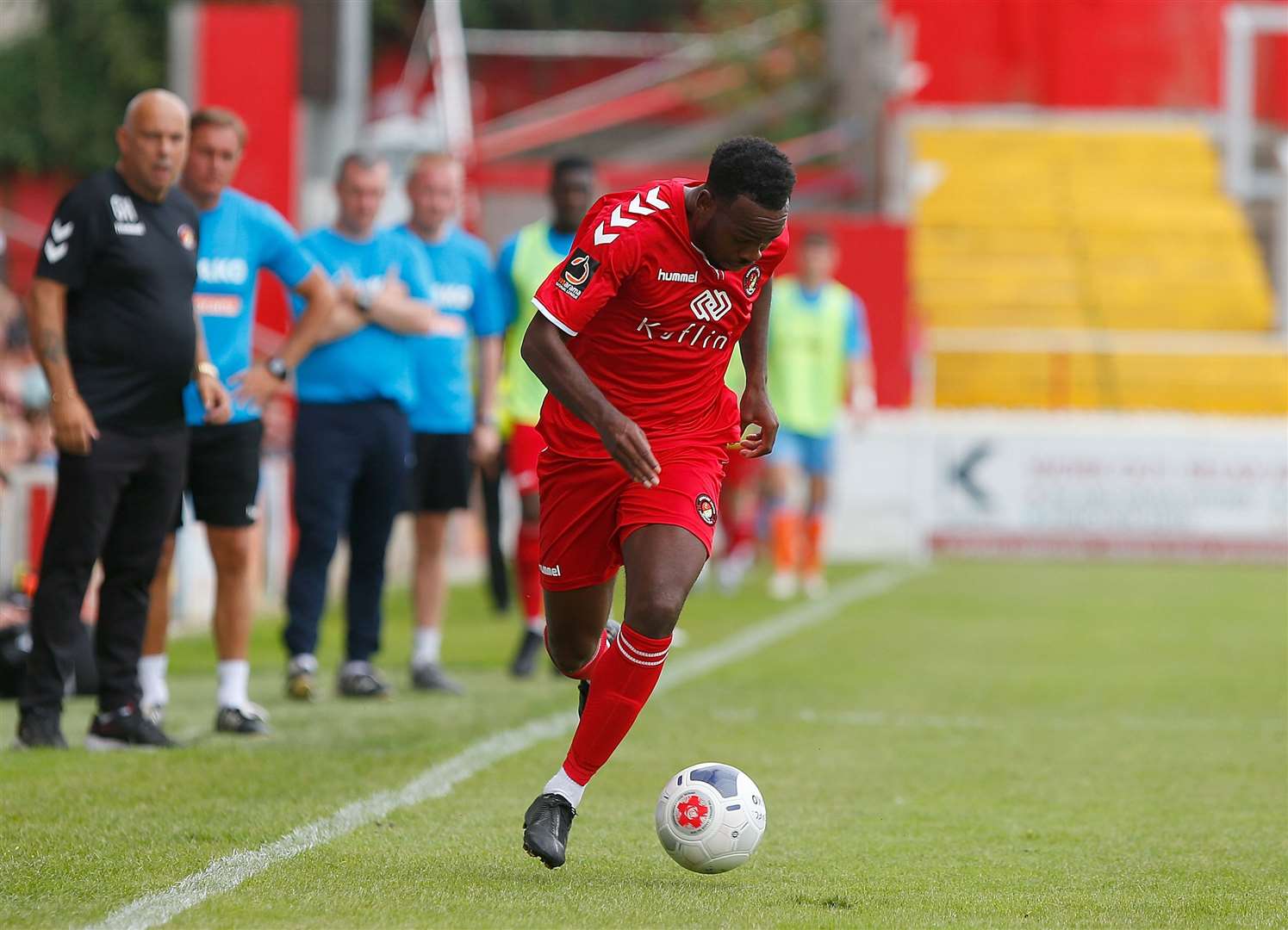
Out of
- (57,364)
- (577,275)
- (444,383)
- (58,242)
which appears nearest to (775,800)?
(577,275)

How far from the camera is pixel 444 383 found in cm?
993

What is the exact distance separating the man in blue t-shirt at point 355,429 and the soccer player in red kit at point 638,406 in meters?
3.31

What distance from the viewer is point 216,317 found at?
314 inches

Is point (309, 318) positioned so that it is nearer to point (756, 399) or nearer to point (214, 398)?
point (214, 398)

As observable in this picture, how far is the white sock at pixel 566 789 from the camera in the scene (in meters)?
5.36

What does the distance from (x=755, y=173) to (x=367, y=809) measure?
218 cm

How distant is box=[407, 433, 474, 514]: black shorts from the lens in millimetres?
9828

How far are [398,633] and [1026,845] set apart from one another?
7197 millimetres

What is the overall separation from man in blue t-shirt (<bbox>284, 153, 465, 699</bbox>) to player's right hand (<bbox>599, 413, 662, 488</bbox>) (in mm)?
3831

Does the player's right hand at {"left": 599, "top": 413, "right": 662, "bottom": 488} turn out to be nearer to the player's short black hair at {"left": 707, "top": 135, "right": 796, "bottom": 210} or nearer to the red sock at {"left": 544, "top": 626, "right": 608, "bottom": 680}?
the player's short black hair at {"left": 707, "top": 135, "right": 796, "bottom": 210}

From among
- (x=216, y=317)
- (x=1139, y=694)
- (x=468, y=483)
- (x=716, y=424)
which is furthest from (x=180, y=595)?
(x=716, y=424)

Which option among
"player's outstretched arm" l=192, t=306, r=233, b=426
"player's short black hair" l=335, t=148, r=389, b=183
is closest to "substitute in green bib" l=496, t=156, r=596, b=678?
"player's short black hair" l=335, t=148, r=389, b=183

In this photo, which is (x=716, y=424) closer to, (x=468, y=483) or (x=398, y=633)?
(x=468, y=483)

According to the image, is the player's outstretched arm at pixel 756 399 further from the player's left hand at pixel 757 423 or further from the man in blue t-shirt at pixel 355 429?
the man in blue t-shirt at pixel 355 429
